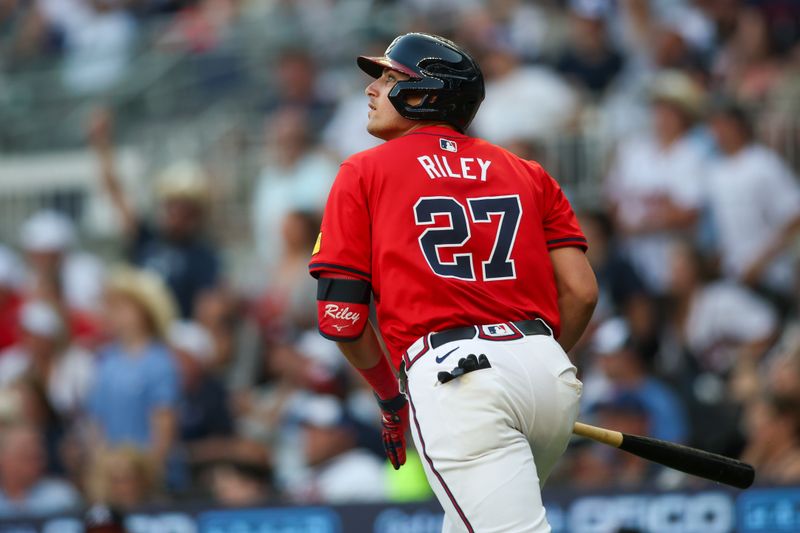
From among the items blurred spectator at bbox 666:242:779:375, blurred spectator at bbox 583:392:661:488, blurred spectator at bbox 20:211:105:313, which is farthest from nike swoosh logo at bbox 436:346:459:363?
blurred spectator at bbox 20:211:105:313

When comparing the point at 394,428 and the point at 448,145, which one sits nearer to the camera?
the point at 448,145

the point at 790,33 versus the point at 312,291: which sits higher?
the point at 790,33

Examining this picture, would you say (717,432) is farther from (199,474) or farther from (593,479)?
(199,474)

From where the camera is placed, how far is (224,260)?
37.6 feet

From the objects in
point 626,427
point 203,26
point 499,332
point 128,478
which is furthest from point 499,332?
point 203,26

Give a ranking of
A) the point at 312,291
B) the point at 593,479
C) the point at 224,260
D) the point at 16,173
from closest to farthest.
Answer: the point at 593,479 < the point at 312,291 < the point at 224,260 < the point at 16,173

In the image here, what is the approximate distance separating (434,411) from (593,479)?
11.9ft

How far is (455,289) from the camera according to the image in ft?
15.0

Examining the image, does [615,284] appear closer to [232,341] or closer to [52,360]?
[232,341]

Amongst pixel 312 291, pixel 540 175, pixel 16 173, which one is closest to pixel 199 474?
pixel 312 291

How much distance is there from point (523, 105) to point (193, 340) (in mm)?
2984

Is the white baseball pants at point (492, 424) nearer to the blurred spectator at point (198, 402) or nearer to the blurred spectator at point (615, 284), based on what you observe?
the blurred spectator at point (615, 284)

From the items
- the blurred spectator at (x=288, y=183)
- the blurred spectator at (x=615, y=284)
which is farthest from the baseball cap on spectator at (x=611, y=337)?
the blurred spectator at (x=288, y=183)

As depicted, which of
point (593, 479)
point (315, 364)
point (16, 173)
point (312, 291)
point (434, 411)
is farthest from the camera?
point (16, 173)
